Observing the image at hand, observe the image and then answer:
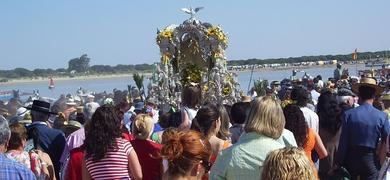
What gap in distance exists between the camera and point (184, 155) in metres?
4.40

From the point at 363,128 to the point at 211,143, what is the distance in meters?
2.27

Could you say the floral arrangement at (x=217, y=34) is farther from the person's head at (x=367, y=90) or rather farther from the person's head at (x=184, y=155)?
the person's head at (x=184, y=155)

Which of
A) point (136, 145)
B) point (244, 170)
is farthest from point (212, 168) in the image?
point (136, 145)

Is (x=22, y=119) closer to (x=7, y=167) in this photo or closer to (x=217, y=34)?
(x=7, y=167)

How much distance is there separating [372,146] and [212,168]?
318 centimetres

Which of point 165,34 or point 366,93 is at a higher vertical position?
point 165,34

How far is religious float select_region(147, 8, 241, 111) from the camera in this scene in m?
19.6

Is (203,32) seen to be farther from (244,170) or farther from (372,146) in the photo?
(244,170)

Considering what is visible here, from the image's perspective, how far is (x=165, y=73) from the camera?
780 inches

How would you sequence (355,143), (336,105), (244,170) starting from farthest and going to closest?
1. (336,105)
2. (355,143)
3. (244,170)

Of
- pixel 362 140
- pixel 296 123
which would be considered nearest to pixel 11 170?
pixel 296 123

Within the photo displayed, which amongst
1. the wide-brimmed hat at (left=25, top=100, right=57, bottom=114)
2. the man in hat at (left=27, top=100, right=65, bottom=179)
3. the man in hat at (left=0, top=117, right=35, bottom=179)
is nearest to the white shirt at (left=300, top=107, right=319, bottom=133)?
the man in hat at (left=27, top=100, right=65, bottom=179)

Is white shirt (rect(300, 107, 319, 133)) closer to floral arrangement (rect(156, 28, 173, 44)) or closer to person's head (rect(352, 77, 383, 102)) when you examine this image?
person's head (rect(352, 77, 383, 102))

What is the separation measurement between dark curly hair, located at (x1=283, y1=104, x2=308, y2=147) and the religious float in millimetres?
12853
